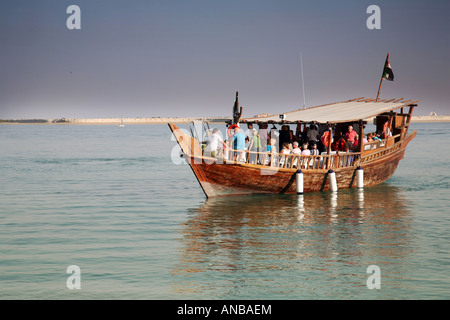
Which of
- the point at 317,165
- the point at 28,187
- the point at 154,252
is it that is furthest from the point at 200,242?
the point at 28,187

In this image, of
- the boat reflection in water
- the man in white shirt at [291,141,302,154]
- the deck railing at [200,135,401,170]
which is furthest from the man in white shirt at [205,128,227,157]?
the man in white shirt at [291,141,302,154]

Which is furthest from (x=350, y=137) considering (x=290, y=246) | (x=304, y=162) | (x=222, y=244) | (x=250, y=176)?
(x=222, y=244)

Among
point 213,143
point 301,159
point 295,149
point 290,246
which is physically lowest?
point 290,246

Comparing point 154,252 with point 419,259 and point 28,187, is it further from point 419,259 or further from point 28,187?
point 28,187

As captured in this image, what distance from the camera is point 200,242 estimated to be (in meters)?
15.5

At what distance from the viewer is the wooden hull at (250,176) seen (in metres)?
20.2

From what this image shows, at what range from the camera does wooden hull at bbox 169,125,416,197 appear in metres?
20.2

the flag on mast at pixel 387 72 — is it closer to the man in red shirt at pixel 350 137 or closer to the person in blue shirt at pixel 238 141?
the man in red shirt at pixel 350 137

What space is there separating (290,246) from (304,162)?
7.80 m

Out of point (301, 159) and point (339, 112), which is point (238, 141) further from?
point (339, 112)

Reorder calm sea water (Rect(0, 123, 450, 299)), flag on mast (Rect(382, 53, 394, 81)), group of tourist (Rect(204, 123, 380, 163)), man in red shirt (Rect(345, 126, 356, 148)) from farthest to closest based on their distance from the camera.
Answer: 1. flag on mast (Rect(382, 53, 394, 81))
2. man in red shirt (Rect(345, 126, 356, 148))
3. group of tourist (Rect(204, 123, 380, 163))
4. calm sea water (Rect(0, 123, 450, 299))

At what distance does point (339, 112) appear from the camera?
977 inches

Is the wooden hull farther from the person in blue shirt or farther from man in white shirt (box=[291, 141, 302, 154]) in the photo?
man in white shirt (box=[291, 141, 302, 154])
